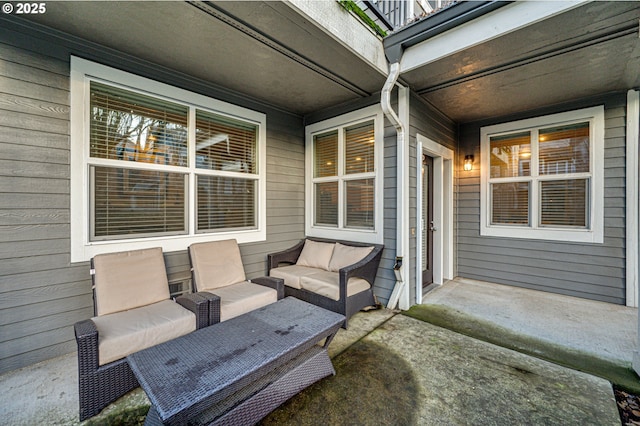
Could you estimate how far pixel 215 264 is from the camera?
327 centimetres

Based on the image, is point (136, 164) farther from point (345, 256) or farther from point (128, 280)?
point (345, 256)

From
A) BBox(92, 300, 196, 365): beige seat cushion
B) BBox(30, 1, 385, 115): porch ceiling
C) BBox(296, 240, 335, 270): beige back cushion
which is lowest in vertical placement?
BBox(92, 300, 196, 365): beige seat cushion

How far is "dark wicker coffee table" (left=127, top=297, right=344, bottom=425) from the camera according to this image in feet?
4.46

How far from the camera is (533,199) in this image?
14.1ft

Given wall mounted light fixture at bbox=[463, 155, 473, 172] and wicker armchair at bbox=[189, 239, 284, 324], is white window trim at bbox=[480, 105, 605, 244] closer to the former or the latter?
wall mounted light fixture at bbox=[463, 155, 473, 172]

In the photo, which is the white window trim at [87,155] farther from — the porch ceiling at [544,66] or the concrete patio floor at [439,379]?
the porch ceiling at [544,66]

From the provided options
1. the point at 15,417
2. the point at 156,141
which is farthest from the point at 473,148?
the point at 15,417

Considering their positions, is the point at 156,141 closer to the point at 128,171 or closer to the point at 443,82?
the point at 128,171

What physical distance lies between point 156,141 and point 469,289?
4.96 meters

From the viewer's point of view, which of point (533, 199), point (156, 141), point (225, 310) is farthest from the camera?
point (533, 199)

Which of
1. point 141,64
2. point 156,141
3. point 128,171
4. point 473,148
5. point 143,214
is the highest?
point 141,64

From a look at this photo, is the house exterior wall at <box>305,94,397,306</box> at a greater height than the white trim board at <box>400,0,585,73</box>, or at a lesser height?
lesser

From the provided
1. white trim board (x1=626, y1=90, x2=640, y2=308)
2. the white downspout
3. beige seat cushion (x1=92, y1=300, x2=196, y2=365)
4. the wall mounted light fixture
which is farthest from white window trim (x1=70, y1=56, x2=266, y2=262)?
white trim board (x1=626, y1=90, x2=640, y2=308)

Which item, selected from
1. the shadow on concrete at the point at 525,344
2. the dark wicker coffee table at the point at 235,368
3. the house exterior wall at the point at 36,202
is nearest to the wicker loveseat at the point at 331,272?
the shadow on concrete at the point at 525,344
